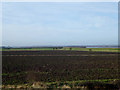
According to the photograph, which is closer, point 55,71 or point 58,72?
point 58,72

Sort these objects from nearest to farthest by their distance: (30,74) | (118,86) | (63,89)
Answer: (63,89) → (118,86) → (30,74)

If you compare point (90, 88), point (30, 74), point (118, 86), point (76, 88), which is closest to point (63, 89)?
point (76, 88)

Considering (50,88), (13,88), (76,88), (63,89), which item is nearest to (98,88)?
(76,88)

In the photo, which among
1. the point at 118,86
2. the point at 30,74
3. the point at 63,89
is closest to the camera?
the point at 63,89

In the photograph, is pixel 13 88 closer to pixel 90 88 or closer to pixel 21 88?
pixel 21 88

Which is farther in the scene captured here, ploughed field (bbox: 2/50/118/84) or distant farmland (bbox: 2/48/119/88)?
ploughed field (bbox: 2/50/118/84)

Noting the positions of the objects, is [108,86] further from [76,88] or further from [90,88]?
[76,88]

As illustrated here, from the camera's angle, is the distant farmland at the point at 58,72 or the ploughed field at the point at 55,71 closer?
the distant farmland at the point at 58,72

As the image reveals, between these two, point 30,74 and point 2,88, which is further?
point 30,74

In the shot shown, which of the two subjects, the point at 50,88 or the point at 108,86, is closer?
the point at 50,88
